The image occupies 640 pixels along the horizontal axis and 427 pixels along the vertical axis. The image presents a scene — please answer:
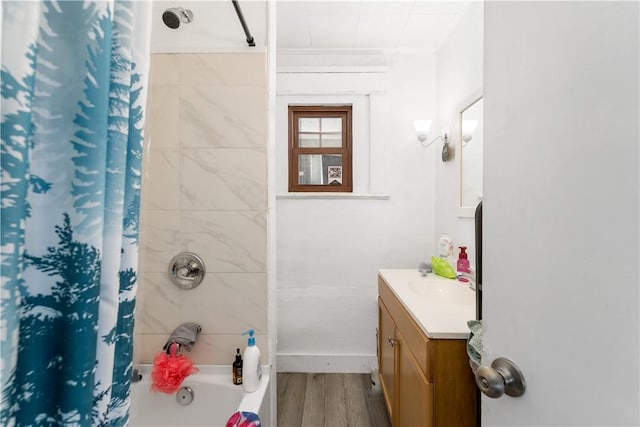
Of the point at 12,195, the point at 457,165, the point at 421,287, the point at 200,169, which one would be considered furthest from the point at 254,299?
the point at 457,165

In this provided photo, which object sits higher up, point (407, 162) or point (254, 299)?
point (407, 162)

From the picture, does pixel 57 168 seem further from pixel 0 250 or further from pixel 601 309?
pixel 601 309

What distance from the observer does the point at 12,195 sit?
0.29 metres

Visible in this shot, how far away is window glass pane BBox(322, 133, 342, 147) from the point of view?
2.37 m

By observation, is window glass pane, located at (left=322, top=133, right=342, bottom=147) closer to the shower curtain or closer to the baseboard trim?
the baseboard trim

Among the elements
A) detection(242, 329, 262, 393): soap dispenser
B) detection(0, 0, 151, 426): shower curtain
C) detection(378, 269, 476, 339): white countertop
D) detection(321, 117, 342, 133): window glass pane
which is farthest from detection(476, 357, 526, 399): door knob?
detection(321, 117, 342, 133): window glass pane

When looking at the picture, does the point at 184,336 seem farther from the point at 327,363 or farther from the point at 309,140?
the point at 309,140

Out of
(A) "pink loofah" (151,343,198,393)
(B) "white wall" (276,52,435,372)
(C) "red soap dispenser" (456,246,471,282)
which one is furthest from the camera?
(B) "white wall" (276,52,435,372)

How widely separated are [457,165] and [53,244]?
6.37 feet

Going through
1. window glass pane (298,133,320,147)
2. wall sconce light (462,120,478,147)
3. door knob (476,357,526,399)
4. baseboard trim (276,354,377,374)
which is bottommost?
baseboard trim (276,354,377,374)

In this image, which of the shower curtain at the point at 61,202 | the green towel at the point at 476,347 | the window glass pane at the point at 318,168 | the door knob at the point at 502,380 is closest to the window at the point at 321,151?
the window glass pane at the point at 318,168

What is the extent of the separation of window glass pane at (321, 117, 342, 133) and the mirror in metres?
0.90

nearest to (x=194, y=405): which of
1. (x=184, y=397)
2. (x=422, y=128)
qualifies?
(x=184, y=397)

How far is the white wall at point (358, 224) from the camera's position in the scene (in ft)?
7.35
